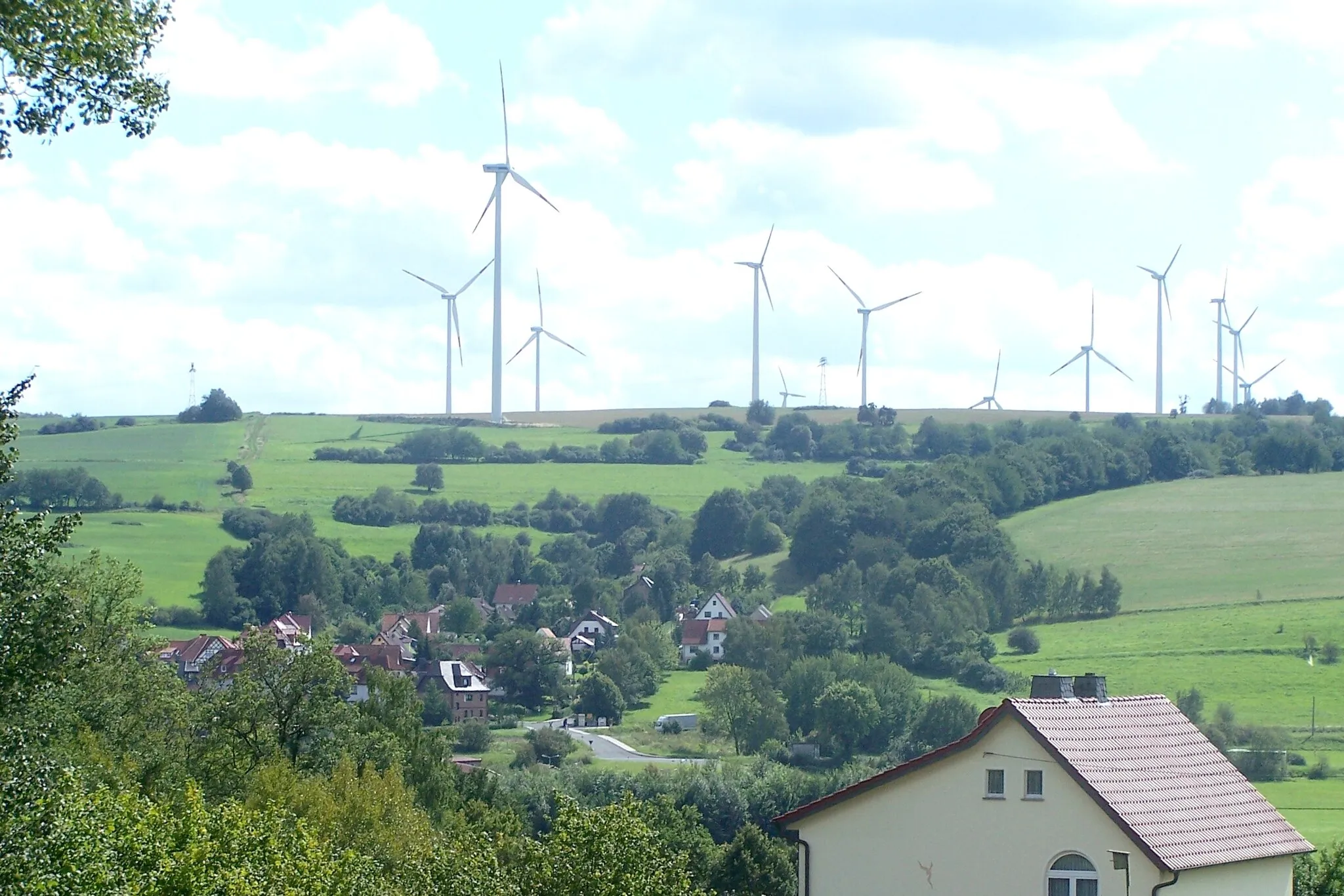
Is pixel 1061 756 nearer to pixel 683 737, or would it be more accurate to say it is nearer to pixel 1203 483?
pixel 683 737

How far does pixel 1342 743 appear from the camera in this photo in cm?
9656

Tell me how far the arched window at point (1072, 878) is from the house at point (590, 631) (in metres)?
134

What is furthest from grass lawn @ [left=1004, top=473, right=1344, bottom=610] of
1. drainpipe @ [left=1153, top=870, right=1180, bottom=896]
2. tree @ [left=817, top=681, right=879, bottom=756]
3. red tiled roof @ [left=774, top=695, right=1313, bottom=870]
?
drainpipe @ [left=1153, top=870, right=1180, bottom=896]

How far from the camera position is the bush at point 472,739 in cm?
10881

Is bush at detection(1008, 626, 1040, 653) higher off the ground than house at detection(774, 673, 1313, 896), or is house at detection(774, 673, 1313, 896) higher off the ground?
house at detection(774, 673, 1313, 896)

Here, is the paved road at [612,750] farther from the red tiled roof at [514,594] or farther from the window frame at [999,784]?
the window frame at [999,784]

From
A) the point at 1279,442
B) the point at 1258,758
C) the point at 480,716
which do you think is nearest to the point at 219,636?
the point at 480,716

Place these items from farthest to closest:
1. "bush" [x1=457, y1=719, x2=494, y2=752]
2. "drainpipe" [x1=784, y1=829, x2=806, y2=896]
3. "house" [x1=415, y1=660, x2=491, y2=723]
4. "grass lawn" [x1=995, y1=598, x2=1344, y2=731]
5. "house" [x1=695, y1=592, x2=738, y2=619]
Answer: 1. "house" [x1=695, y1=592, x2=738, y2=619]
2. "house" [x1=415, y1=660, x2=491, y2=723]
3. "bush" [x1=457, y1=719, x2=494, y2=752]
4. "grass lawn" [x1=995, y1=598, x2=1344, y2=731]
5. "drainpipe" [x1=784, y1=829, x2=806, y2=896]

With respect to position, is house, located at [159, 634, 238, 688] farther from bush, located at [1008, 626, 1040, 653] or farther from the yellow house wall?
the yellow house wall

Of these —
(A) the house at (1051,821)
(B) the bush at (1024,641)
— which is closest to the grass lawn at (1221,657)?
(B) the bush at (1024,641)

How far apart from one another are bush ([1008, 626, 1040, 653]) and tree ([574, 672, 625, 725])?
29227mm

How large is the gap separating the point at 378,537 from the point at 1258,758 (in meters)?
104

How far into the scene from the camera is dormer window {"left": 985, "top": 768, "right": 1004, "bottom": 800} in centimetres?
2302

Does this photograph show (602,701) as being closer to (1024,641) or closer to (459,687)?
(459,687)
